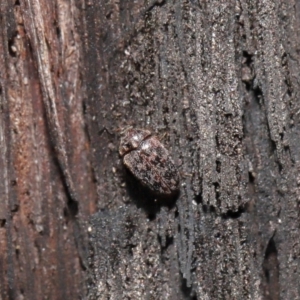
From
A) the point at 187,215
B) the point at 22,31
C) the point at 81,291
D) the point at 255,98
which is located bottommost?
the point at 81,291

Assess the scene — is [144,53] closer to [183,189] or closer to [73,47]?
[73,47]

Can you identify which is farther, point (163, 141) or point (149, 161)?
point (149, 161)

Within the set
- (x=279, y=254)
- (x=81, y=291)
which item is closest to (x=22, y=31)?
(x=81, y=291)
